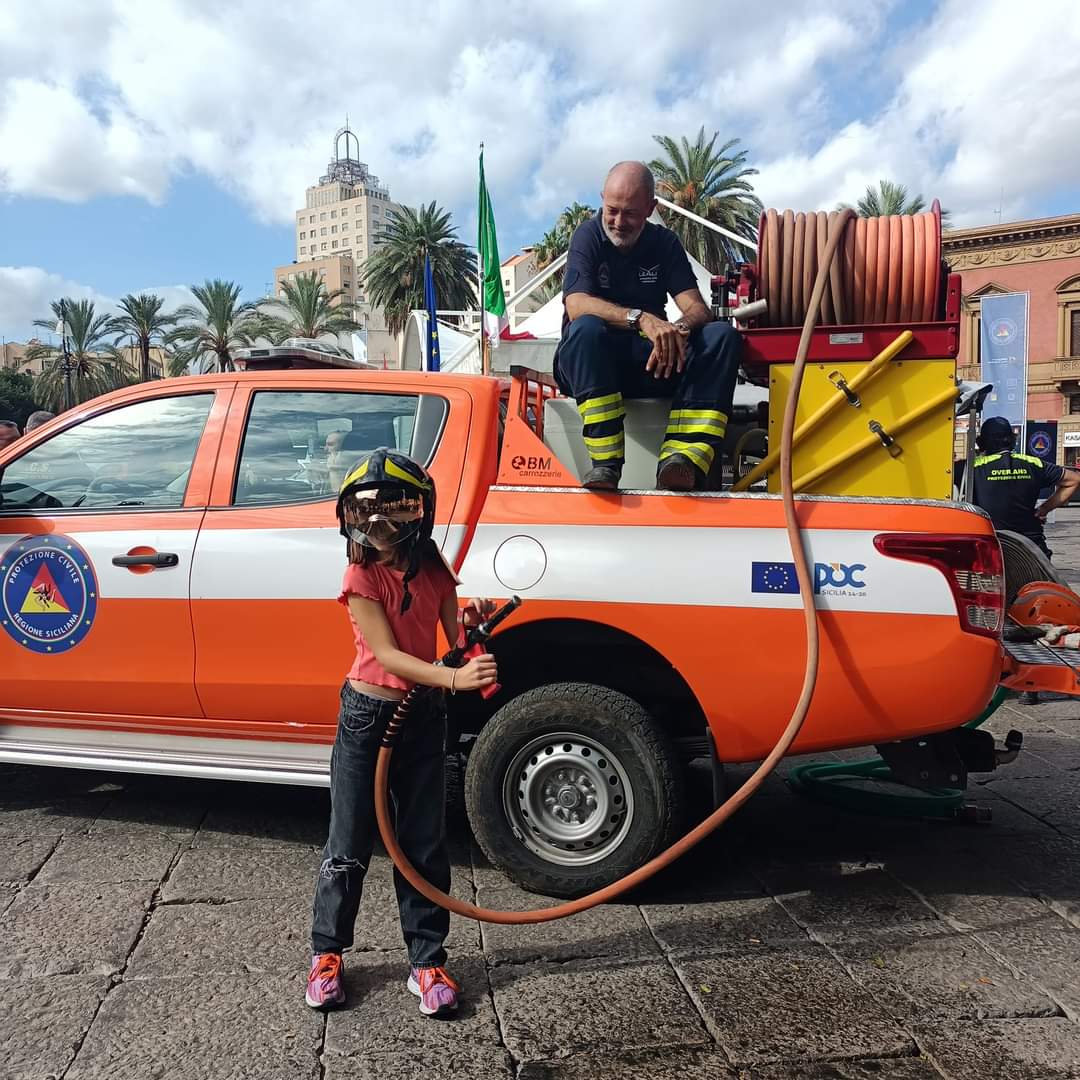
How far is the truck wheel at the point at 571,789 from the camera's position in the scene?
344 cm

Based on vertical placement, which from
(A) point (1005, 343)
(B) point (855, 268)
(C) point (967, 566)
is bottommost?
(C) point (967, 566)

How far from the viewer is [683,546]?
3.40 meters

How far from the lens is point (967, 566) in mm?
3213

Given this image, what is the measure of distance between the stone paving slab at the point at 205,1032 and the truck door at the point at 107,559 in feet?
3.89

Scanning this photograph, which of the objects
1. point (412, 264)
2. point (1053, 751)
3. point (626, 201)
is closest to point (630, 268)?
point (626, 201)

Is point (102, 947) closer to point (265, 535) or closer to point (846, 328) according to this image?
point (265, 535)

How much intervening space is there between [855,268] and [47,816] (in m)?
4.13

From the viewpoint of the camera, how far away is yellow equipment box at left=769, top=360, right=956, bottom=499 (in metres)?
3.60

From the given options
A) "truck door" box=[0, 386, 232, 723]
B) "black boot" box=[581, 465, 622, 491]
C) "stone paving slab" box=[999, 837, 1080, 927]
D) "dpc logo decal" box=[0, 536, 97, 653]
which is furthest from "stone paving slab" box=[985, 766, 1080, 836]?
A: "dpc logo decal" box=[0, 536, 97, 653]

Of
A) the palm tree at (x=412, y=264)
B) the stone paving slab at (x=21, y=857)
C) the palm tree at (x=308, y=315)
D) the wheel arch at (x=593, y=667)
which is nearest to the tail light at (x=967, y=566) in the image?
the wheel arch at (x=593, y=667)

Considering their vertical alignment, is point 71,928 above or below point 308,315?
below

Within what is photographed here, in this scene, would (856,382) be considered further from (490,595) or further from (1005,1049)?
(1005,1049)

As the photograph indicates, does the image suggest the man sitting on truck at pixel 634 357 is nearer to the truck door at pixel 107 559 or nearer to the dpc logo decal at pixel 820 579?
the dpc logo decal at pixel 820 579

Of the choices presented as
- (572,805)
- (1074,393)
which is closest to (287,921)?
(572,805)
